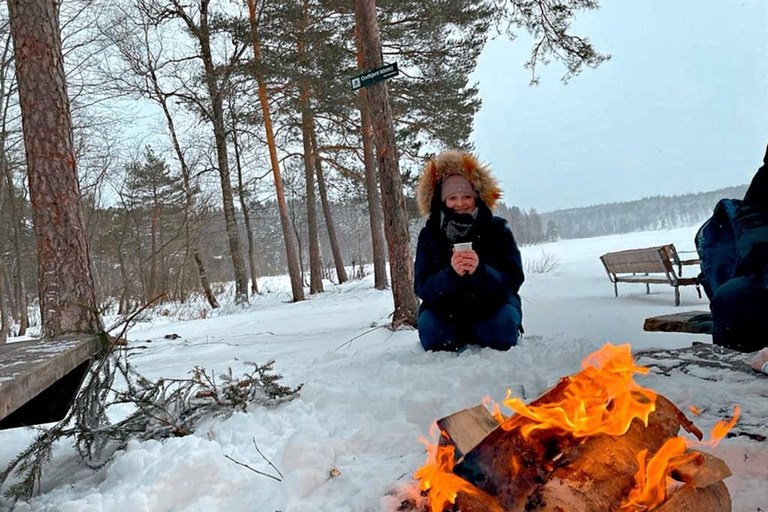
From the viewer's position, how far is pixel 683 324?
7.26 feet

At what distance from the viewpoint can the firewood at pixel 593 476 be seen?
0.95m

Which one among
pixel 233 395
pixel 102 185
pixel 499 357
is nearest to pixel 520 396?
pixel 499 357

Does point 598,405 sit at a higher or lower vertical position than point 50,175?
lower

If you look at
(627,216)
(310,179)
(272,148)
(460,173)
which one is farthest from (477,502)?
(627,216)

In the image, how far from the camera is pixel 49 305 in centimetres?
294

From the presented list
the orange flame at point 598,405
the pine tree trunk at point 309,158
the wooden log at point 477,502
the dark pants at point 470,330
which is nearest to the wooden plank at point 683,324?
the dark pants at point 470,330

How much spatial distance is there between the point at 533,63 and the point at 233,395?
599cm

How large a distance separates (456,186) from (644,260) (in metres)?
5.03

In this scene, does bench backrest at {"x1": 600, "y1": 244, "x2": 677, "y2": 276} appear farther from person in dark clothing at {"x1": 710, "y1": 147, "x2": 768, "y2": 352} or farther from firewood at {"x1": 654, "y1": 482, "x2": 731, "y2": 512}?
firewood at {"x1": 654, "y1": 482, "x2": 731, "y2": 512}

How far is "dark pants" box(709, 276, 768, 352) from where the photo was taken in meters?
1.82

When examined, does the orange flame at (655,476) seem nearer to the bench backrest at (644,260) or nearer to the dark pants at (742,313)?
the dark pants at (742,313)

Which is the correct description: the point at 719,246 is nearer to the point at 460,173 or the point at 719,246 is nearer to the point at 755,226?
the point at 755,226

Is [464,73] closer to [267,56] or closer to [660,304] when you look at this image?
[267,56]

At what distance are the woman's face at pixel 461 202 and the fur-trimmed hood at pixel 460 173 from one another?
0.09 metres
